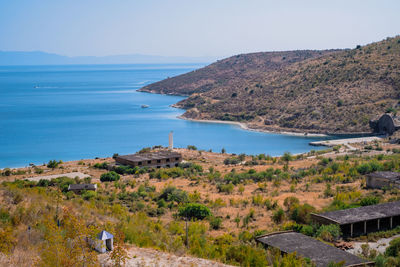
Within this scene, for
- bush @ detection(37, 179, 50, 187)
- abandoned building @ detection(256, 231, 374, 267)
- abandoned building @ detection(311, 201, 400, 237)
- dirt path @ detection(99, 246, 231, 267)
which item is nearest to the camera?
dirt path @ detection(99, 246, 231, 267)

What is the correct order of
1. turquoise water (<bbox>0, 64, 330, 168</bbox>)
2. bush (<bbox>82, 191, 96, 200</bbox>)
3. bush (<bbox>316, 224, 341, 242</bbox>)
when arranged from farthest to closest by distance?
turquoise water (<bbox>0, 64, 330, 168</bbox>), bush (<bbox>82, 191, 96, 200</bbox>), bush (<bbox>316, 224, 341, 242</bbox>)

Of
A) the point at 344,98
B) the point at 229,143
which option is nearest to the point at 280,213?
the point at 229,143

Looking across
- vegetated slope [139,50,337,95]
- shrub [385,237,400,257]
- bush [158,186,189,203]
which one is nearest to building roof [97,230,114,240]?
shrub [385,237,400,257]

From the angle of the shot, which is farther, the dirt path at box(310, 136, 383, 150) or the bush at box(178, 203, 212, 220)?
the dirt path at box(310, 136, 383, 150)

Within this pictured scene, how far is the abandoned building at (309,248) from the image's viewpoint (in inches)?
510

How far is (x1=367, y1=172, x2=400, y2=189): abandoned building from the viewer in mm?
23730

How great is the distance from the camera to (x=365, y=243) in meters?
16.0

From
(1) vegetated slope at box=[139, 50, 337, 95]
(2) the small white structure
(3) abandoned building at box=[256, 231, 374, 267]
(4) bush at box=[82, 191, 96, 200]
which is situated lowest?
(4) bush at box=[82, 191, 96, 200]

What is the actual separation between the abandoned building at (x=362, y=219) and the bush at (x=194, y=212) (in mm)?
4705

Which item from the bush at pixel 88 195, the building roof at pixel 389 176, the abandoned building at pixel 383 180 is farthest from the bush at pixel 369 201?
the bush at pixel 88 195

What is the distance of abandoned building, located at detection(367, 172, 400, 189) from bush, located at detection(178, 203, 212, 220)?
34.4ft

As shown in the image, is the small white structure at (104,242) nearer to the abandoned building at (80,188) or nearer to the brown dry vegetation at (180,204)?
the brown dry vegetation at (180,204)

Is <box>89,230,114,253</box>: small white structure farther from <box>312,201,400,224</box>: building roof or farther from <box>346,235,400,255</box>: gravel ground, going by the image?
<box>312,201,400,224</box>: building roof

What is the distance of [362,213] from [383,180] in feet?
23.7
